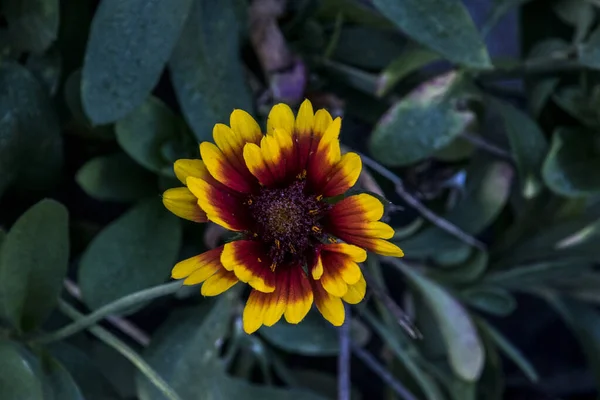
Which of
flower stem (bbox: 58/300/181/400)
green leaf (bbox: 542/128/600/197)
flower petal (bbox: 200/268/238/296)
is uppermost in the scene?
flower petal (bbox: 200/268/238/296)

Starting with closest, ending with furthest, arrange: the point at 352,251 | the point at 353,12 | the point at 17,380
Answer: the point at 352,251, the point at 17,380, the point at 353,12

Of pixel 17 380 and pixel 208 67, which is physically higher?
pixel 208 67

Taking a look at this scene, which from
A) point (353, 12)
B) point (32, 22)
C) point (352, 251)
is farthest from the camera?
point (353, 12)

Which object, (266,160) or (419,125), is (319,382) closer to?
(419,125)

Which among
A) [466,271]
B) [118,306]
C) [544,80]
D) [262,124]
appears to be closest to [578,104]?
[544,80]

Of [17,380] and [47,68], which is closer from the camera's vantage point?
[17,380]

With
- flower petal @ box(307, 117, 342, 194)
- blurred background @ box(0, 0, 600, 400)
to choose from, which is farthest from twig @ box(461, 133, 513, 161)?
flower petal @ box(307, 117, 342, 194)

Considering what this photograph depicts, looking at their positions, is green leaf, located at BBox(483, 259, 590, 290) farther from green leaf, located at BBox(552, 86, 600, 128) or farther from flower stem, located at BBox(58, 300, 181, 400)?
flower stem, located at BBox(58, 300, 181, 400)
